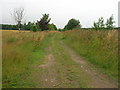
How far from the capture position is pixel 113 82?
318 centimetres

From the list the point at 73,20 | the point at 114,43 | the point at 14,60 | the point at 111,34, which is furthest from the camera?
the point at 73,20

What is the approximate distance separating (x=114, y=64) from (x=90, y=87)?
2.01 m

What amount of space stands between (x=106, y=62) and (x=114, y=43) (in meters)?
1.55

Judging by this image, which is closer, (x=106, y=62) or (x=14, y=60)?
(x=14, y=60)

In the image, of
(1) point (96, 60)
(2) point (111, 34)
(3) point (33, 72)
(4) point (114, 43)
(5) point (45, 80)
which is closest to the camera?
(5) point (45, 80)

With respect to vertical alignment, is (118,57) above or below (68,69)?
above

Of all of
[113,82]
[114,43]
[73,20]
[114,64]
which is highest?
[73,20]

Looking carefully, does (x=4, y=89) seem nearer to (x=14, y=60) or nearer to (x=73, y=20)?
(x=14, y=60)

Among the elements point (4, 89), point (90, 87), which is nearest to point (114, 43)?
point (90, 87)

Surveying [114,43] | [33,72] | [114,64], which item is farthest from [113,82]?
[114,43]

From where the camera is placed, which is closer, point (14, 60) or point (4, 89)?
point (4, 89)

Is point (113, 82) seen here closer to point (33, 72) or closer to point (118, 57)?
point (118, 57)

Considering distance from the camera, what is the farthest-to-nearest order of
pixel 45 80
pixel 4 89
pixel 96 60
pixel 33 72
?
pixel 96 60
pixel 33 72
pixel 45 80
pixel 4 89

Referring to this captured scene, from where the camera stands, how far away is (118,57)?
456 centimetres
